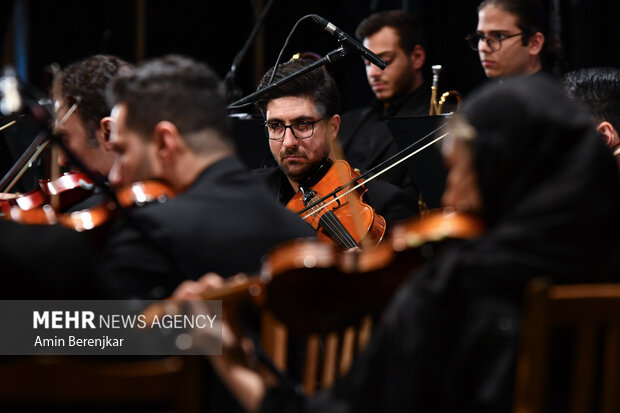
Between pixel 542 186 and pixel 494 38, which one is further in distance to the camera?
pixel 494 38

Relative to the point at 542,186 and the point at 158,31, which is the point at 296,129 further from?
the point at 158,31

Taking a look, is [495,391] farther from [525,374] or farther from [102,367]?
[102,367]

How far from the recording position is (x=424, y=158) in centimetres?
287

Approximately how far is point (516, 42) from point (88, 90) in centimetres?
179

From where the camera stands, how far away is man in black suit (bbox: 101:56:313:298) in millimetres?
1452

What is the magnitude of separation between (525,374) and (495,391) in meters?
0.05

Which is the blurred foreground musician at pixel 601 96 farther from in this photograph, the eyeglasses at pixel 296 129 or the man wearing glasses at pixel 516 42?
the man wearing glasses at pixel 516 42

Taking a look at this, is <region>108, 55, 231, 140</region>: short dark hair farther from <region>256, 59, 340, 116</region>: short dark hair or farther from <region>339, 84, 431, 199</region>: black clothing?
<region>339, 84, 431, 199</region>: black clothing

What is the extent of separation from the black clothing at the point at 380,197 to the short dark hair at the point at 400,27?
1034 mm

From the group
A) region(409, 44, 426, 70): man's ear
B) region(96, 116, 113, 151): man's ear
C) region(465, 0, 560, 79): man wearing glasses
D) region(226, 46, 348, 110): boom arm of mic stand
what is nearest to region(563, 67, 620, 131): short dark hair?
region(226, 46, 348, 110): boom arm of mic stand

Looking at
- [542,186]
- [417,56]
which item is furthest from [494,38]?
[542,186]

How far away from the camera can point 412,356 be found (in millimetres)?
1106

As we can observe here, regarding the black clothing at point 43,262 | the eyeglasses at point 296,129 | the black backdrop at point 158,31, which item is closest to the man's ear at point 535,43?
the eyeglasses at point 296,129

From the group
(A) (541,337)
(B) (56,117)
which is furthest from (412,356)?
(B) (56,117)
